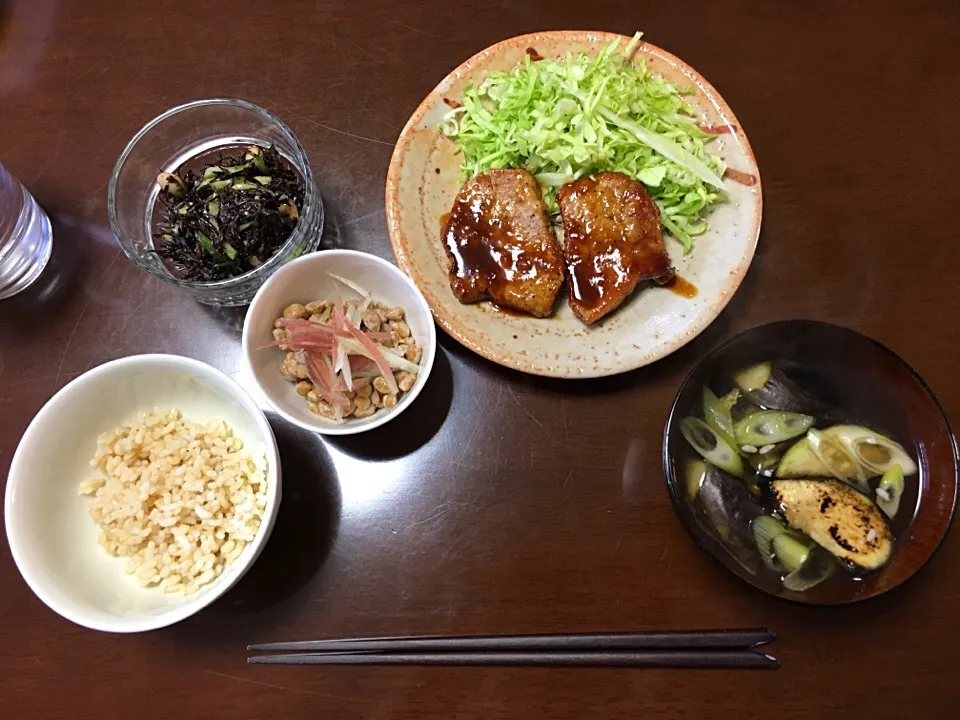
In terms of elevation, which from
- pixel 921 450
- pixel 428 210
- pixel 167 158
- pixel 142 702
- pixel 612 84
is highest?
pixel 612 84

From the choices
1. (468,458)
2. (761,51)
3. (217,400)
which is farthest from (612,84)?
(217,400)

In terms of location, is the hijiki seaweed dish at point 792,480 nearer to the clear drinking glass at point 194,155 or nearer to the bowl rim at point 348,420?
the bowl rim at point 348,420

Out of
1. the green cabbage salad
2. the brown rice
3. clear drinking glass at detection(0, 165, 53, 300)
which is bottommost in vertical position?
the brown rice

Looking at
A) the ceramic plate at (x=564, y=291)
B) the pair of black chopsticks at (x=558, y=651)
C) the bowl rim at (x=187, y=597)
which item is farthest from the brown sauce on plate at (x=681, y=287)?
the bowl rim at (x=187, y=597)

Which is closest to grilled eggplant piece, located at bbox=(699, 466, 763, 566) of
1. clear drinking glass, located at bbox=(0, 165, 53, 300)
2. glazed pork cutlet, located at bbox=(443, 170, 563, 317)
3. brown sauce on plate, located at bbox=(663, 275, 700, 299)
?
brown sauce on plate, located at bbox=(663, 275, 700, 299)

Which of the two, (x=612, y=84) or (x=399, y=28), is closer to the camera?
(x=612, y=84)

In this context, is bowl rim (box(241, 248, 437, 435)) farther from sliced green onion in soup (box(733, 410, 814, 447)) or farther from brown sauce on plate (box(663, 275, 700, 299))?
sliced green onion in soup (box(733, 410, 814, 447))

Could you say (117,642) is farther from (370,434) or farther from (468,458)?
(468,458)
